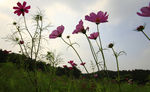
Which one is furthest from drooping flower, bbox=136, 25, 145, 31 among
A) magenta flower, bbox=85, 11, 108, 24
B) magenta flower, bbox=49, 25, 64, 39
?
magenta flower, bbox=49, 25, 64, 39

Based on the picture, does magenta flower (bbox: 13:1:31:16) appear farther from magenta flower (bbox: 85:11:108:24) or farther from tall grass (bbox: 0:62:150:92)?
magenta flower (bbox: 85:11:108:24)

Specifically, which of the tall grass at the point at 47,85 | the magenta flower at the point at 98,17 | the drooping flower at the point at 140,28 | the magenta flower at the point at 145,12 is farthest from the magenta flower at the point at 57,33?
the magenta flower at the point at 145,12

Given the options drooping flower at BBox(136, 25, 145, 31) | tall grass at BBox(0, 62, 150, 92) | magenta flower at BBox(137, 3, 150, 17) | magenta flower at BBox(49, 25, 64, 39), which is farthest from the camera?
tall grass at BBox(0, 62, 150, 92)

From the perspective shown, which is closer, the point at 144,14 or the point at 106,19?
the point at 144,14

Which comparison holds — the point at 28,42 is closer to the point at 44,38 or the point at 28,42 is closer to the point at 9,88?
the point at 44,38

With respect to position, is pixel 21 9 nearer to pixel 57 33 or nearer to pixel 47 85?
pixel 57 33

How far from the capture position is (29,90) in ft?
7.17

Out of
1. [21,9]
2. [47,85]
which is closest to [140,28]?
[21,9]

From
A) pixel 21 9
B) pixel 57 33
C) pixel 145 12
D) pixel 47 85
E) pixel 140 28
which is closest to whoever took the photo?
pixel 145 12

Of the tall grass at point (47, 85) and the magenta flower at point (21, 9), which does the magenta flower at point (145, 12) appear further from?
the magenta flower at point (21, 9)

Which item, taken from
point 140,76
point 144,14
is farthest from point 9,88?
point 140,76

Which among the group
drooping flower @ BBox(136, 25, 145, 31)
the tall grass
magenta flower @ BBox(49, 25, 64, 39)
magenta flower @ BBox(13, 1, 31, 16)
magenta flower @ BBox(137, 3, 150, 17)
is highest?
magenta flower @ BBox(13, 1, 31, 16)

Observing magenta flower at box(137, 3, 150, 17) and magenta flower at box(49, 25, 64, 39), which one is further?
magenta flower at box(49, 25, 64, 39)

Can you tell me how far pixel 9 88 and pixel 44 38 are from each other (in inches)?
40.8
